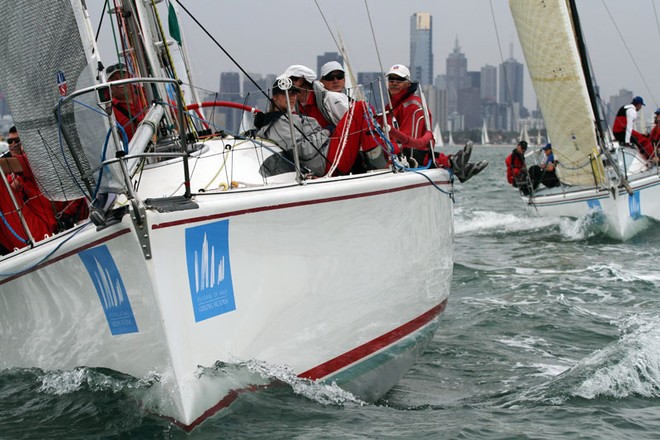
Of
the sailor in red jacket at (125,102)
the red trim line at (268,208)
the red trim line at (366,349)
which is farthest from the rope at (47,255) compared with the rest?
the red trim line at (366,349)

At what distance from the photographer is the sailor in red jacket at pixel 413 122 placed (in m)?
6.18

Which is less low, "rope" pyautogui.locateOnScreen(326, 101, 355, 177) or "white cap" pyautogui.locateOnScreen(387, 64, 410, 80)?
"white cap" pyautogui.locateOnScreen(387, 64, 410, 80)

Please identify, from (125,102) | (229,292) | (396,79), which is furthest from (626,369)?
(125,102)

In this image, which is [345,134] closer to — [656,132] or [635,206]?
[635,206]

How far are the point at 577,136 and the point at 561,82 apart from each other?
2.86ft

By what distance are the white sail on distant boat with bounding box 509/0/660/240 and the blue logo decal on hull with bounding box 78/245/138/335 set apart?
10.8 metres

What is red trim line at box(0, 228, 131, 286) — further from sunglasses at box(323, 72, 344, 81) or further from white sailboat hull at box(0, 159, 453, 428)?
sunglasses at box(323, 72, 344, 81)

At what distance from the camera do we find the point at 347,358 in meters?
4.93

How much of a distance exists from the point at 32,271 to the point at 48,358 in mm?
528

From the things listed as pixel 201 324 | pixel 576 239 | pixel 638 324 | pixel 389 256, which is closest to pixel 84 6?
pixel 201 324

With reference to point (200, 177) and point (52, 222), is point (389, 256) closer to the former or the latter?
point (200, 177)

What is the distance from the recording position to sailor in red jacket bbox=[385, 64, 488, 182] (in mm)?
6176

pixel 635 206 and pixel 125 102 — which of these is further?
pixel 635 206

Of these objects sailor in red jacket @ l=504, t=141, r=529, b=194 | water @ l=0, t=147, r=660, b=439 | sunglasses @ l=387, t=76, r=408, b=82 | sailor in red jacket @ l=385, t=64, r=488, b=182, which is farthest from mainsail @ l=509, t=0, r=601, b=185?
sunglasses @ l=387, t=76, r=408, b=82
